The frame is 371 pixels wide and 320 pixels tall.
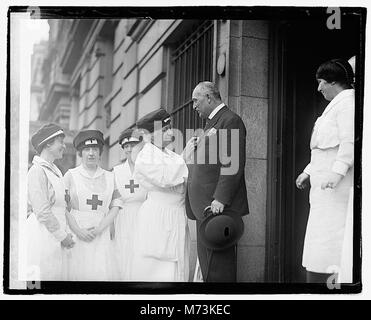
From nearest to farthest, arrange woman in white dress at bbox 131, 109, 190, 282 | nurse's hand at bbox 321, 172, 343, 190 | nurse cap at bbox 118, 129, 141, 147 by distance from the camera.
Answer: nurse's hand at bbox 321, 172, 343, 190, woman in white dress at bbox 131, 109, 190, 282, nurse cap at bbox 118, 129, 141, 147

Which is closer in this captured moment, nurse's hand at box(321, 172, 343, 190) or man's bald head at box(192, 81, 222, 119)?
nurse's hand at box(321, 172, 343, 190)

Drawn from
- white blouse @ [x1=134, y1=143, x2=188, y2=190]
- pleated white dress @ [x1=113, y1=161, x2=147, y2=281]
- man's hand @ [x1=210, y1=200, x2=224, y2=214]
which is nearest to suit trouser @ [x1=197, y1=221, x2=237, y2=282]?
man's hand @ [x1=210, y1=200, x2=224, y2=214]

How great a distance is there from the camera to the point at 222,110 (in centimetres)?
414

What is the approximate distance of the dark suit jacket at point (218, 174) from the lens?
4086 mm

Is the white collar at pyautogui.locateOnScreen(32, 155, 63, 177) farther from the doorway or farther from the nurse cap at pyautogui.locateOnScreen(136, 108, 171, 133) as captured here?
the doorway

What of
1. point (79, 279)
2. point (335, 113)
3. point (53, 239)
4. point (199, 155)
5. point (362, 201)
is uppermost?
point (335, 113)

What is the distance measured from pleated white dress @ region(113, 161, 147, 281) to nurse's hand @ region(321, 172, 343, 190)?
129cm

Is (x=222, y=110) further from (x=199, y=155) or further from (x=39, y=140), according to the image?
(x=39, y=140)

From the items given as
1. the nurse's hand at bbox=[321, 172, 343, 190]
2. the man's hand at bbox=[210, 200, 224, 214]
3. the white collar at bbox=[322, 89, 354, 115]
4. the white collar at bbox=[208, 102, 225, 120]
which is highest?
the white collar at bbox=[322, 89, 354, 115]

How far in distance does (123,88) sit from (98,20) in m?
0.64

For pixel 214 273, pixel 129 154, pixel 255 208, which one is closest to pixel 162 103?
pixel 129 154

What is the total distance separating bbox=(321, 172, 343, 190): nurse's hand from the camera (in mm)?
4016

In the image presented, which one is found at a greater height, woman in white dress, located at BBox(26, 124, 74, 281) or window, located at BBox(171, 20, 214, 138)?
window, located at BBox(171, 20, 214, 138)

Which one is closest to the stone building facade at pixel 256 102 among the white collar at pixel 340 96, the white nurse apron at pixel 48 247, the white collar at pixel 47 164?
the white collar at pixel 340 96
